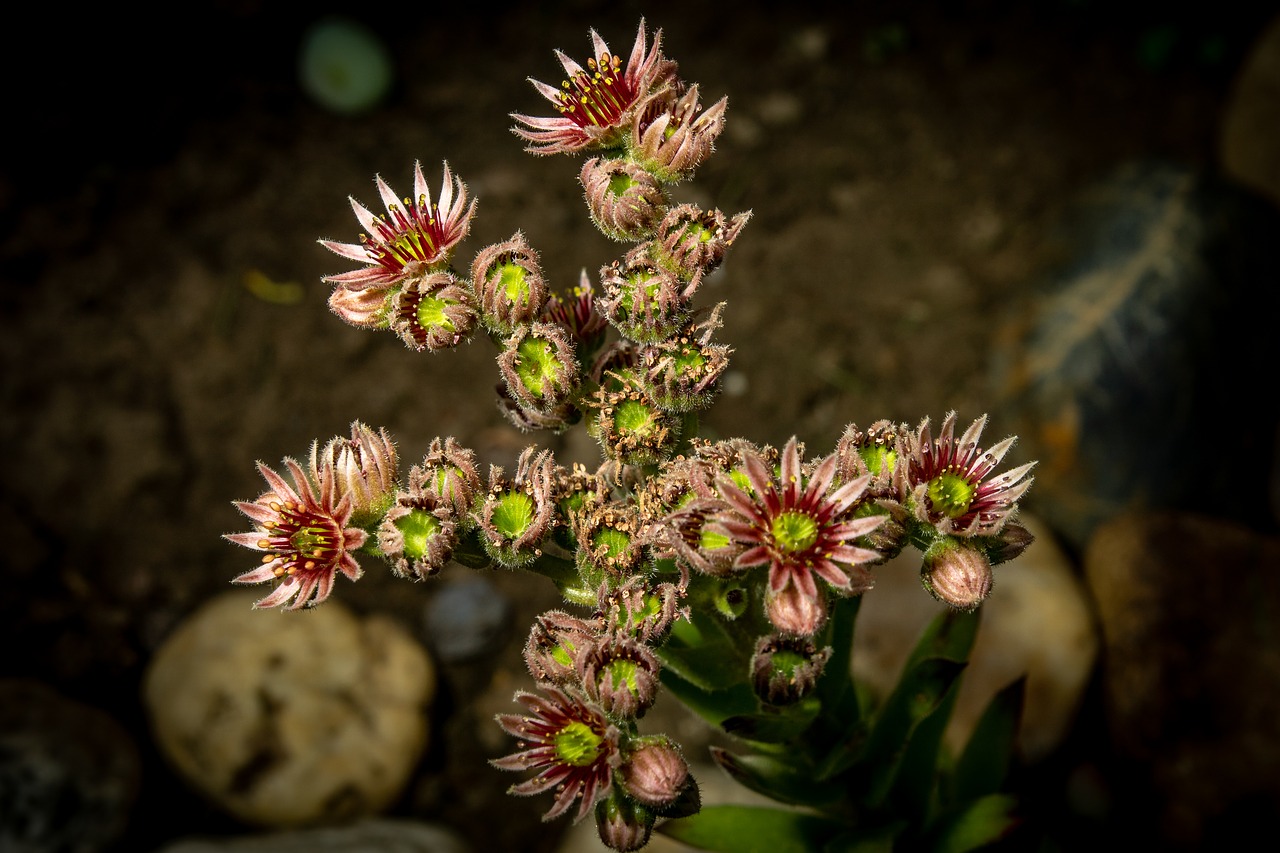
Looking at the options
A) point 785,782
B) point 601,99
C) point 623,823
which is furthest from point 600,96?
point 785,782

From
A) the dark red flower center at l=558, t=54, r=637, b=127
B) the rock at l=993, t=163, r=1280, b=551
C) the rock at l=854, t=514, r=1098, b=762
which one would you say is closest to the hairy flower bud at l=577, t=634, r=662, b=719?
the dark red flower center at l=558, t=54, r=637, b=127

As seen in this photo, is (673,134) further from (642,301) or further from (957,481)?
(957,481)

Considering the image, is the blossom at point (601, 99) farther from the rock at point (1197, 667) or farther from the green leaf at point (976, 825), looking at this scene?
the rock at point (1197, 667)

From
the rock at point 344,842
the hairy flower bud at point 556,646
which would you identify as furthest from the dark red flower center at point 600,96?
the rock at point 344,842

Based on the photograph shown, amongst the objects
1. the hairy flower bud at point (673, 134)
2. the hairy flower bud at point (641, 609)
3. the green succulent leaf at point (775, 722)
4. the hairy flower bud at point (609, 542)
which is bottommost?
the green succulent leaf at point (775, 722)

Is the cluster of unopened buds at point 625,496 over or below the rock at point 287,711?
over

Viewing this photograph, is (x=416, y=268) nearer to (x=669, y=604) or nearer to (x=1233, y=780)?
(x=669, y=604)

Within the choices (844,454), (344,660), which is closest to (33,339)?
(344,660)
